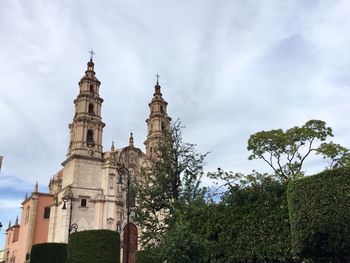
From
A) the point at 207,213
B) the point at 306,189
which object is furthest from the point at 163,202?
the point at 306,189

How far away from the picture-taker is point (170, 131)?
76.7ft

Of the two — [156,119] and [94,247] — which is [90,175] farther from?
[94,247]

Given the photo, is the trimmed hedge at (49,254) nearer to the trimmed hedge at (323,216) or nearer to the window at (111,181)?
the trimmed hedge at (323,216)

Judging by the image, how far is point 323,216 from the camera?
1219 centimetres

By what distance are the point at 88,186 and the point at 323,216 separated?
3270 centimetres

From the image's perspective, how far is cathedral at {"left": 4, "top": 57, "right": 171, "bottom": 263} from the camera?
132 ft

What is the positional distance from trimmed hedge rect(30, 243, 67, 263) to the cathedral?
12622 millimetres

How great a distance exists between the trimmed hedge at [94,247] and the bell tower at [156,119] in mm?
27130

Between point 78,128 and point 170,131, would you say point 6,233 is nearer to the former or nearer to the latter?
point 78,128

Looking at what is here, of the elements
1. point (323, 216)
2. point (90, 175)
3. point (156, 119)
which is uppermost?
point (156, 119)

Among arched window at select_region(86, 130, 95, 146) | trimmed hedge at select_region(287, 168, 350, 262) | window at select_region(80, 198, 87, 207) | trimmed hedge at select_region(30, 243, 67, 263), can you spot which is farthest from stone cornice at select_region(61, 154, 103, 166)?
trimmed hedge at select_region(287, 168, 350, 262)

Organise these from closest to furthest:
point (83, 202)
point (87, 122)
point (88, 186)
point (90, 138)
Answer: point (83, 202), point (88, 186), point (87, 122), point (90, 138)

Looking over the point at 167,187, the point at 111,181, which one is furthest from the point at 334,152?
the point at 111,181

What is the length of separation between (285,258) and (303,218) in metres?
3.16
